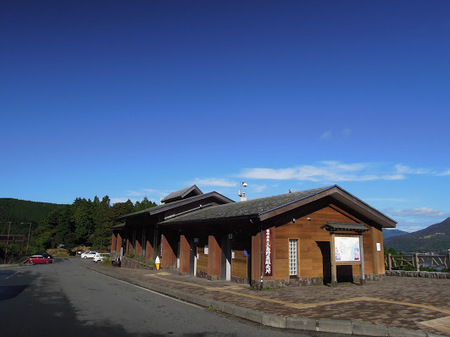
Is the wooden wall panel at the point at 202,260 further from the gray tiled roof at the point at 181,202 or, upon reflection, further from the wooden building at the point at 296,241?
the gray tiled roof at the point at 181,202

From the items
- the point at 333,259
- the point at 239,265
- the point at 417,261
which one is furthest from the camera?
the point at 417,261

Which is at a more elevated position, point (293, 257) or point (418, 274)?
point (293, 257)

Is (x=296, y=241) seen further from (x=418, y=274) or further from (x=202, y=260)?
(x=418, y=274)

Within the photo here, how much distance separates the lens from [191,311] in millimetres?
9930

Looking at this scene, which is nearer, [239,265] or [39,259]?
[239,265]

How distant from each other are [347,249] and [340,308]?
20.1 feet

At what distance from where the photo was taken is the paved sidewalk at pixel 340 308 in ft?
24.5

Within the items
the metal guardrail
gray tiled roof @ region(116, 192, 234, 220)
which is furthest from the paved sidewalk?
gray tiled roof @ region(116, 192, 234, 220)

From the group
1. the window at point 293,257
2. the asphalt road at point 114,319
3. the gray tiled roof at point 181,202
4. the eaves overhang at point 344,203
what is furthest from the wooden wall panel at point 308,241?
the gray tiled roof at point 181,202

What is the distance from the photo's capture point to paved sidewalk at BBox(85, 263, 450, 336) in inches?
295

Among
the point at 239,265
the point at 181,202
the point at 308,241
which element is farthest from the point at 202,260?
the point at 181,202

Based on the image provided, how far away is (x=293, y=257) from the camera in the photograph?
1559cm

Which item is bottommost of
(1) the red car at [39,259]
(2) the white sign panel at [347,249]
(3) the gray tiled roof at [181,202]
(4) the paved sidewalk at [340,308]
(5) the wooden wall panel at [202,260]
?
(1) the red car at [39,259]

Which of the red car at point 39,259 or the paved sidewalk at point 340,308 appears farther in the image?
the red car at point 39,259
